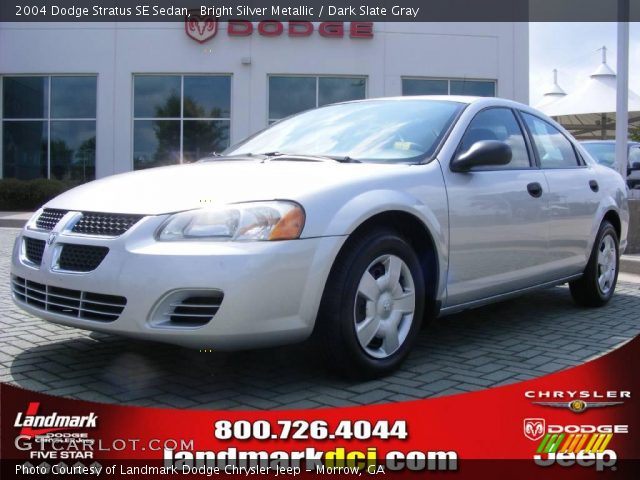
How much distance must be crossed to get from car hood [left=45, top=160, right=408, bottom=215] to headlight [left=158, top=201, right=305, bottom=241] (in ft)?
0.17

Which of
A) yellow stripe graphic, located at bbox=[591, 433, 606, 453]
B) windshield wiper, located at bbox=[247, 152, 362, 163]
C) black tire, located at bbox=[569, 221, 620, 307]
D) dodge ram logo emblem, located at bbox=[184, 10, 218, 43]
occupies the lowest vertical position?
yellow stripe graphic, located at bbox=[591, 433, 606, 453]

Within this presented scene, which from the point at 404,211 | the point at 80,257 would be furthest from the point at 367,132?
the point at 80,257

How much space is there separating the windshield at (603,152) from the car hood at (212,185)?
9.46 metres

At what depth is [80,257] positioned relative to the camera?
3.36 meters

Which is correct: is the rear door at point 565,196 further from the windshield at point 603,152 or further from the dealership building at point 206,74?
the dealership building at point 206,74

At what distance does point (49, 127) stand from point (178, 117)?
369 cm

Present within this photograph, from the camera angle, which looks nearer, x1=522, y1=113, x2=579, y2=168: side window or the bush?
x1=522, y1=113, x2=579, y2=168: side window

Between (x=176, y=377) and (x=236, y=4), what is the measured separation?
17.0m

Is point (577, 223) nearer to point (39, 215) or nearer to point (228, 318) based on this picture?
point (228, 318)

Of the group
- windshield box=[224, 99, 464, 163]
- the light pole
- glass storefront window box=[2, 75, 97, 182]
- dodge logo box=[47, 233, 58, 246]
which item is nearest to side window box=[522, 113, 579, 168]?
windshield box=[224, 99, 464, 163]

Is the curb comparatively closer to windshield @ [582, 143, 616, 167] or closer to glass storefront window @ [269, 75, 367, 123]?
windshield @ [582, 143, 616, 167]

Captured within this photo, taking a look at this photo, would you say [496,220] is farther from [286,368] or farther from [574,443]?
[574,443]

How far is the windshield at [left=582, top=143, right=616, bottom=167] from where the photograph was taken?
12.2m

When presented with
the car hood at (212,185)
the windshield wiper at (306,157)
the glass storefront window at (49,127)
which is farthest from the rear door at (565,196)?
the glass storefront window at (49,127)
